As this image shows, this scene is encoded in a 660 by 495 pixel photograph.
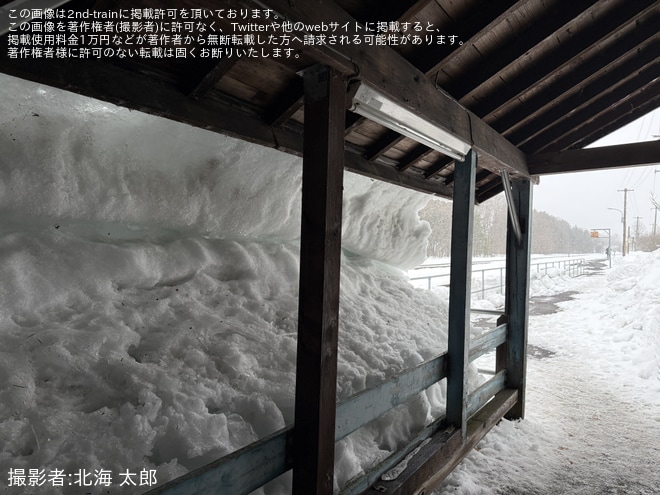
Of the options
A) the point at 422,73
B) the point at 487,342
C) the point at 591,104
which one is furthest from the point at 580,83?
the point at 487,342

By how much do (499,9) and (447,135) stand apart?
2.60 ft

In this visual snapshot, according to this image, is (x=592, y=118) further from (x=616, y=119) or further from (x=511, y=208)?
(x=511, y=208)

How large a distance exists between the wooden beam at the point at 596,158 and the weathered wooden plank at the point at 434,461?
2.78 meters

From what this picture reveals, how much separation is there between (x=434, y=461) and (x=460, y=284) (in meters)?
1.38

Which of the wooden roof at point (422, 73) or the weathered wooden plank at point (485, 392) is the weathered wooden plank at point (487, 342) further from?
the wooden roof at point (422, 73)

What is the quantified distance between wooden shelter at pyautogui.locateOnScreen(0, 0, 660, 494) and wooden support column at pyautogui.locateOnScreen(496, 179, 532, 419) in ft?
1.99

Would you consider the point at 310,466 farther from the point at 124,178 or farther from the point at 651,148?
the point at 651,148

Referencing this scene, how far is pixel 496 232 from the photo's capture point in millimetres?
42125

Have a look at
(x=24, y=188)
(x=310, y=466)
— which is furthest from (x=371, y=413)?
(x=24, y=188)

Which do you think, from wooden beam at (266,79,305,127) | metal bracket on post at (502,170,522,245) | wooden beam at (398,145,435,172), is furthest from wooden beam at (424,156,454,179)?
wooden beam at (266,79,305,127)

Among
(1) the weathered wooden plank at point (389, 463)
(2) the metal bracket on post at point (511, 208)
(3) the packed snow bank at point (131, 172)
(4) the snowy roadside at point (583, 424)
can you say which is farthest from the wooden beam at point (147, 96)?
(4) the snowy roadside at point (583, 424)

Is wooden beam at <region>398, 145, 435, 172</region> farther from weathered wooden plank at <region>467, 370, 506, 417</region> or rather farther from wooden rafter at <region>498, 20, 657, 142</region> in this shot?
weathered wooden plank at <region>467, 370, 506, 417</region>

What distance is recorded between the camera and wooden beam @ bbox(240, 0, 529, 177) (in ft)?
4.99

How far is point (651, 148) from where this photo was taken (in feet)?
11.6
